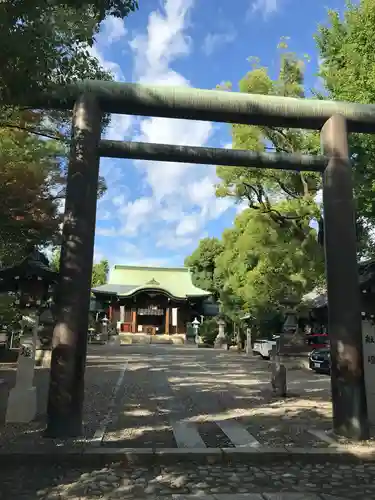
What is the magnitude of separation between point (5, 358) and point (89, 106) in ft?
47.8

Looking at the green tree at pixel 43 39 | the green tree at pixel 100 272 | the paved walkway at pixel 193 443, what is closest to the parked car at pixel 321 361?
the paved walkway at pixel 193 443

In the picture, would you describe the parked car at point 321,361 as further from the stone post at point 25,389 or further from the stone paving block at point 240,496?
the stone paving block at point 240,496

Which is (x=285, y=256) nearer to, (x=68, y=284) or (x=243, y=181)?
(x=243, y=181)

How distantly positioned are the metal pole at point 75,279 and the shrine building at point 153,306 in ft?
121

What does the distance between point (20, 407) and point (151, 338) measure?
116ft

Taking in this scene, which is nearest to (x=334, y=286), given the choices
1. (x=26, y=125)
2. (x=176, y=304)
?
(x=26, y=125)

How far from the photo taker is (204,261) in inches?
2162

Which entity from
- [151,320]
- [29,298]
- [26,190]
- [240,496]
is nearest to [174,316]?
[151,320]

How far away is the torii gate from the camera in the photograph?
6.36 meters

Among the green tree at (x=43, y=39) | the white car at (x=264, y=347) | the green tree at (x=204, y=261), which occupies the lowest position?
the white car at (x=264, y=347)

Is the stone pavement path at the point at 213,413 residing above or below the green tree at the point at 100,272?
below

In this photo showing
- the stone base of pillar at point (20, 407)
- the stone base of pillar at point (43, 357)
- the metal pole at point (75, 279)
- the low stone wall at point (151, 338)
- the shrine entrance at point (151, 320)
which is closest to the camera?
the metal pole at point (75, 279)

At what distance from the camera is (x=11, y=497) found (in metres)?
4.38

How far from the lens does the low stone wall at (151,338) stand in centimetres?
4075
